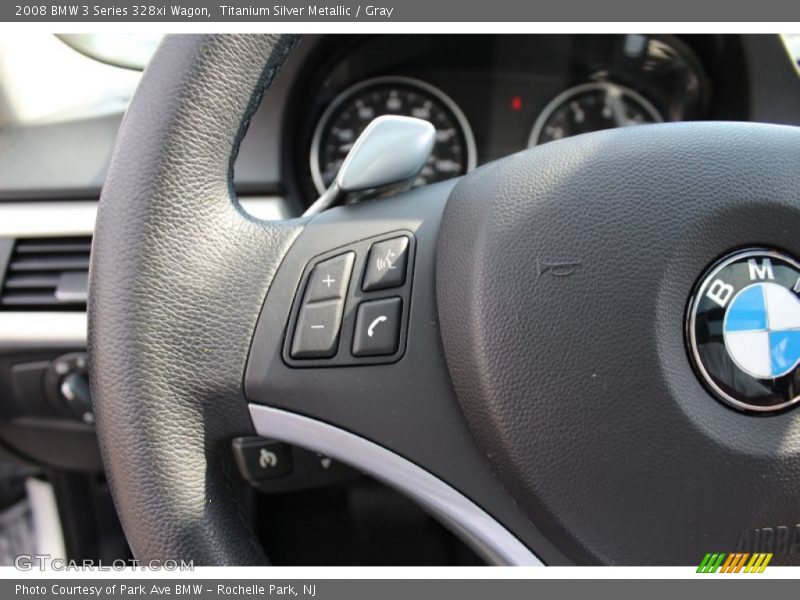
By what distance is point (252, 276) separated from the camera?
75cm

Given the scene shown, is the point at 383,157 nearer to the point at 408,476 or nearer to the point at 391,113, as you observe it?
the point at 408,476

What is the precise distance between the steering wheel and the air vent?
49 centimetres

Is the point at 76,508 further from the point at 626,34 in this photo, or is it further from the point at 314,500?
the point at 626,34

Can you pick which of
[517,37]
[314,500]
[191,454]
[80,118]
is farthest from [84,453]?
[517,37]

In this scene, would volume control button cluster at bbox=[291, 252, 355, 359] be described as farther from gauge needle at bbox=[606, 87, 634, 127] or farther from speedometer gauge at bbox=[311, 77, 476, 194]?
gauge needle at bbox=[606, 87, 634, 127]

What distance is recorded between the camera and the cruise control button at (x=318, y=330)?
74cm

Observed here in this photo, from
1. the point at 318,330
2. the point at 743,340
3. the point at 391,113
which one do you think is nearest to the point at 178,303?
the point at 318,330

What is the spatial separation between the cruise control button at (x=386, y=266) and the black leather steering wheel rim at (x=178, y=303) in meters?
0.11

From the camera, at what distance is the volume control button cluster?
2.45 feet

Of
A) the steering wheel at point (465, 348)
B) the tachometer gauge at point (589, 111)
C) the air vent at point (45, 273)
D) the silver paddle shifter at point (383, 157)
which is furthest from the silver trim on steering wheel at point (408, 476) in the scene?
the tachometer gauge at point (589, 111)

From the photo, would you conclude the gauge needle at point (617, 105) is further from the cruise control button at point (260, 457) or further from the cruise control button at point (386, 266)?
the cruise control button at point (260, 457)

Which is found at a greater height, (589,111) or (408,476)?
(589,111)

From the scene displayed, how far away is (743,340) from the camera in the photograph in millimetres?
712

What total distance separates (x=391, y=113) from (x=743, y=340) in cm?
91
